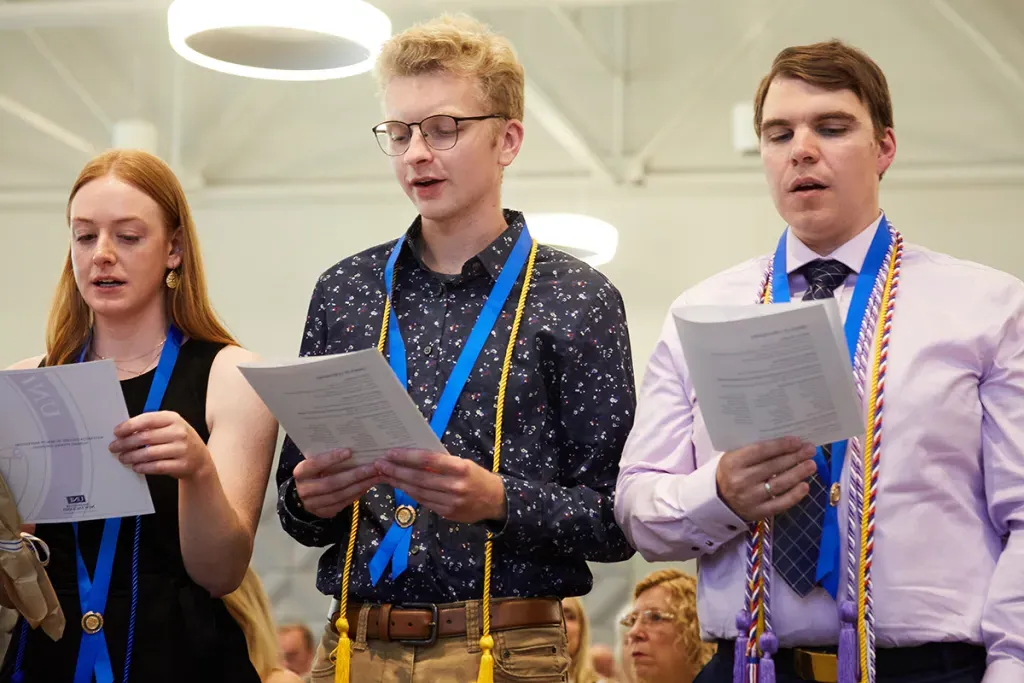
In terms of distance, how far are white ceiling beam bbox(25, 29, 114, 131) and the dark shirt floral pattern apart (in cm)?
856

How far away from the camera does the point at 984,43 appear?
907 centimetres

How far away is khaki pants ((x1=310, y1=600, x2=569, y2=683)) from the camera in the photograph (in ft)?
7.34

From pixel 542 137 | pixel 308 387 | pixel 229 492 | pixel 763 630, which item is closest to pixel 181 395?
pixel 229 492

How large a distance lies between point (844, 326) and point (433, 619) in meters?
0.89

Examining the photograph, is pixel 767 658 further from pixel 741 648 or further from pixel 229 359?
pixel 229 359

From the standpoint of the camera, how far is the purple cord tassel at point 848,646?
2031 millimetres

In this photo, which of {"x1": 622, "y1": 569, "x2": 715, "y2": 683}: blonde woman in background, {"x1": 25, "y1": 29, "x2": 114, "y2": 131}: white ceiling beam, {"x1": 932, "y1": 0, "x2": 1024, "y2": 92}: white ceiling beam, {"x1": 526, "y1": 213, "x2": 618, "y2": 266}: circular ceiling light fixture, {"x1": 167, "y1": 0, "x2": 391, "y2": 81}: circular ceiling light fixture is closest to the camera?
{"x1": 167, "y1": 0, "x2": 391, "y2": 81}: circular ceiling light fixture

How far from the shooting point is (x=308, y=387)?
2.01 meters

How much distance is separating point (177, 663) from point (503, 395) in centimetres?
83

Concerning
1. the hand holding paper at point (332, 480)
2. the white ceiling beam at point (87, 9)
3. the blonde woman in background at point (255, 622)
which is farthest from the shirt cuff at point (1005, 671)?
the white ceiling beam at point (87, 9)

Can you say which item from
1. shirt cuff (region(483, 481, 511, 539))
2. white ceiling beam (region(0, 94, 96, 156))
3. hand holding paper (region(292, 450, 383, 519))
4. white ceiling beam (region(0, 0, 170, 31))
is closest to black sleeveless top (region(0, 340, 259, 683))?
hand holding paper (region(292, 450, 383, 519))

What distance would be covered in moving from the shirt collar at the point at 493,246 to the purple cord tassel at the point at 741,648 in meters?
0.80

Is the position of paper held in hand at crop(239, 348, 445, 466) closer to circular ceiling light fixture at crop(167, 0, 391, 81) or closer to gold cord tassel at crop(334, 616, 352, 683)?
gold cord tassel at crop(334, 616, 352, 683)

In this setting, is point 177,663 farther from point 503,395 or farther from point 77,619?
point 503,395
